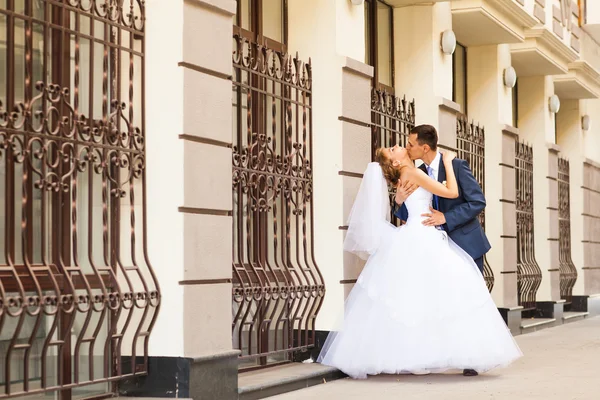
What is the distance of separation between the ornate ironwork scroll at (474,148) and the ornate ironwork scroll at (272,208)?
171 inches

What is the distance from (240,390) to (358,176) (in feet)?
9.84

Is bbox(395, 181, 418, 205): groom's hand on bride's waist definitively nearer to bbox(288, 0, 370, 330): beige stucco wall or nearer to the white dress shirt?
the white dress shirt

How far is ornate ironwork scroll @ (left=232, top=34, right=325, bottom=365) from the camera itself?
879 cm

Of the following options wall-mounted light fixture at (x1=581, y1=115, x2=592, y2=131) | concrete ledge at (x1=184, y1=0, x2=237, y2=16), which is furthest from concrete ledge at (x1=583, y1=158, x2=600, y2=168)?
concrete ledge at (x1=184, y1=0, x2=237, y2=16)

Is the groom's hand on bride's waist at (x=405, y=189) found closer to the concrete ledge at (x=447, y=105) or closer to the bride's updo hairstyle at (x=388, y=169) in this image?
the bride's updo hairstyle at (x=388, y=169)

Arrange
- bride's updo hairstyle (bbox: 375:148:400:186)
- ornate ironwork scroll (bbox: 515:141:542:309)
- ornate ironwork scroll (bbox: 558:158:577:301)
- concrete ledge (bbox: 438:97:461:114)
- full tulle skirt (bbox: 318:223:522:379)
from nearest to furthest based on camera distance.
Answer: full tulle skirt (bbox: 318:223:522:379) → bride's updo hairstyle (bbox: 375:148:400:186) → concrete ledge (bbox: 438:97:461:114) → ornate ironwork scroll (bbox: 515:141:542:309) → ornate ironwork scroll (bbox: 558:158:577:301)

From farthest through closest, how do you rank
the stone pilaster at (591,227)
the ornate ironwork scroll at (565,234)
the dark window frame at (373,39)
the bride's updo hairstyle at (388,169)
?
the stone pilaster at (591,227) < the ornate ironwork scroll at (565,234) < the dark window frame at (373,39) < the bride's updo hairstyle at (388,169)

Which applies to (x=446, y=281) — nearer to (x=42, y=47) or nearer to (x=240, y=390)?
(x=240, y=390)

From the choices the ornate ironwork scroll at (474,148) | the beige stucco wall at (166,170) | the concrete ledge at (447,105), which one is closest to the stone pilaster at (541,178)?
the ornate ironwork scroll at (474,148)

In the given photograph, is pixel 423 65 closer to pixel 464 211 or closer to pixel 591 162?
pixel 464 211

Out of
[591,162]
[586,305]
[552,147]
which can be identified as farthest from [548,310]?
[591,162]

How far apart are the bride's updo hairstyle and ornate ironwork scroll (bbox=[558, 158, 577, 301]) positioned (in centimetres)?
1069

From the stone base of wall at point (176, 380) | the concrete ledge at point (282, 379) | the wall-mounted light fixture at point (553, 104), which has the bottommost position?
the concrete ledge at point (282, 379)

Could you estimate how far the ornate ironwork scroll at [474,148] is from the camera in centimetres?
1408
